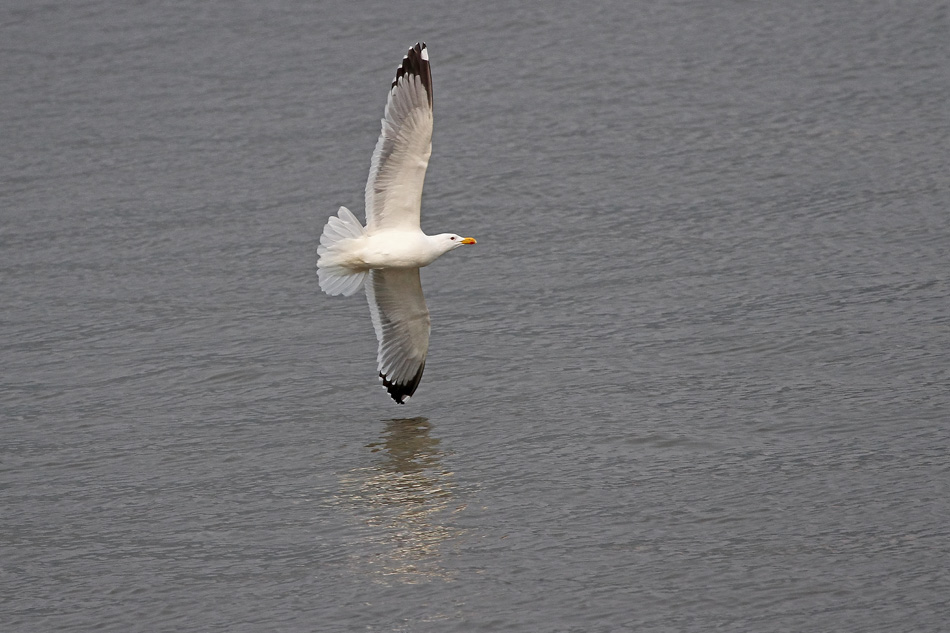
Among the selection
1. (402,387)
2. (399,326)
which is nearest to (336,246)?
(399,326)

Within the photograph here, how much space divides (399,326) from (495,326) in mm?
1234

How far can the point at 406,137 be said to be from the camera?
1006 cm

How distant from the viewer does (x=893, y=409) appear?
10.1m

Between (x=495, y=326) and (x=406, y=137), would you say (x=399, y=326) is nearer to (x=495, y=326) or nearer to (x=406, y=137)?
(x=495, y=326)

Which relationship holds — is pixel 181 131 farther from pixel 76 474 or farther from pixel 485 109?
pixel 76 474

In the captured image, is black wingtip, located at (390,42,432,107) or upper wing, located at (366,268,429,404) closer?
black wingtip, located at (390,42,432,107)

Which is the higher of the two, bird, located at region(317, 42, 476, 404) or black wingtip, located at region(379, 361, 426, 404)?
bird, located at region(317, 42, 476, 404)

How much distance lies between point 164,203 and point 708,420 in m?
6.84

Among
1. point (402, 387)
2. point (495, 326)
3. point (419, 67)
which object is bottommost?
point (402, 387)

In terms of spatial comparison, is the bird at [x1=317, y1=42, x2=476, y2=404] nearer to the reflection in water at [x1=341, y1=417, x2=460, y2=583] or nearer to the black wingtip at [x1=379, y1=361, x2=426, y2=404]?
the black wingtip at [x1=379, y1=361, x2=426, y2=404]

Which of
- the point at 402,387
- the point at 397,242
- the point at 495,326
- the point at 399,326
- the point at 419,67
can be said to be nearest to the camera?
the point at 419,67

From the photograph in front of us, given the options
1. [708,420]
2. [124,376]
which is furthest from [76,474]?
[708,420]

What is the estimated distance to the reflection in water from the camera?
834 centimetres

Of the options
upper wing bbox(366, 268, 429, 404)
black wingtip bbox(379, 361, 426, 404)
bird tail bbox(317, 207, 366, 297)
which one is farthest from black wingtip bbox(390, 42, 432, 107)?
black wingtip bbox(379, 361, 426, 404)
